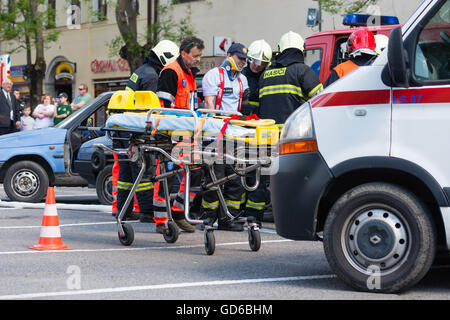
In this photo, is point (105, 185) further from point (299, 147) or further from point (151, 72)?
point (299, 147)

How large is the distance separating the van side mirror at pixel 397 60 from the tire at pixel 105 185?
7.42 meters

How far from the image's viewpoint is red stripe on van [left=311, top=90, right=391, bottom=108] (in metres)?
5.90

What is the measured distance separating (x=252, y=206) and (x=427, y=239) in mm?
4267

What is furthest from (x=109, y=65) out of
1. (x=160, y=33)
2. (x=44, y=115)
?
(x=44, y=115)

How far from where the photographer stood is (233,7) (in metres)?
26.9

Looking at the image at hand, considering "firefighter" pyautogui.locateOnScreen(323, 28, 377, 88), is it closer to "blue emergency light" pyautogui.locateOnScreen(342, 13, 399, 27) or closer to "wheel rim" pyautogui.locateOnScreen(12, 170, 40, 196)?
"blue emergency light" pyautogui.locateOnScreen(342, 13, 399, 27)

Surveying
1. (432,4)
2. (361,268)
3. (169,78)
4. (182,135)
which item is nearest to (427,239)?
(361,268)

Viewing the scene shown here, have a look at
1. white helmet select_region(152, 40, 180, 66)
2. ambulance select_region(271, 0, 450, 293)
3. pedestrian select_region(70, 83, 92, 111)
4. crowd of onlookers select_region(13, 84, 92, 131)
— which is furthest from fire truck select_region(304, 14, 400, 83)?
crowd of onlookers select_region(13, 84, 92, 131)

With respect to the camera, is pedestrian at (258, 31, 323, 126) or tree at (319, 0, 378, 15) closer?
pedestrian at (258, 31, 323, 126)

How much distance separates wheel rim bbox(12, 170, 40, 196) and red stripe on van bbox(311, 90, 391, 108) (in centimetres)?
819

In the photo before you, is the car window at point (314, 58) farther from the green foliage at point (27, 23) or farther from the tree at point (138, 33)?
the green foliage at point (27, 23)

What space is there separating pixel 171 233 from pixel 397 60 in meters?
3.65

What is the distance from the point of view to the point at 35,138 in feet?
44.4
